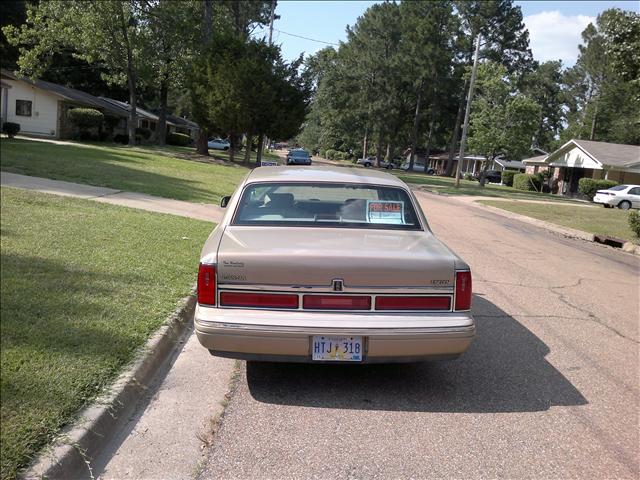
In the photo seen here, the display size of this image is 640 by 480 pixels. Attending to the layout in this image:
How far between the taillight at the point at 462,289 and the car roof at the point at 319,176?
1.49 m

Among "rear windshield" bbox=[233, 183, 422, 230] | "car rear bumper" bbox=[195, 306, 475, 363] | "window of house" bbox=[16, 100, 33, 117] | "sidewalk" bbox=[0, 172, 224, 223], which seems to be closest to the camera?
"car rear bumper" bbox=[195, 306, 475, 363]

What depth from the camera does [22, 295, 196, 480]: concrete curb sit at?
3.02 metres

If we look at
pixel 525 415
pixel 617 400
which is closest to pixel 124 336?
pixel 525 415

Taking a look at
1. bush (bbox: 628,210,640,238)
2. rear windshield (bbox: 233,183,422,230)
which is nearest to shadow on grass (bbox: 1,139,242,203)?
rear windshield (bbox: 233,183,422,230)

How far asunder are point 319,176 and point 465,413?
259 centimetres

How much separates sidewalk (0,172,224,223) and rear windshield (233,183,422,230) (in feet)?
21.3

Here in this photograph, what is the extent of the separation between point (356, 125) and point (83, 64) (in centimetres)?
3596

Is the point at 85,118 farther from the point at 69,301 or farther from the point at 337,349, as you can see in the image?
the point at 337,349

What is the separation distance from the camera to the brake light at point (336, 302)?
164 inches

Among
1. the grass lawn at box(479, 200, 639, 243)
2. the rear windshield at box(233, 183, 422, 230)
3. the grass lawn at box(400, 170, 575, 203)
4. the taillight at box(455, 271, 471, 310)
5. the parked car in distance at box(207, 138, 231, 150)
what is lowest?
the grass lawn at box(400, 170, 575, 203)

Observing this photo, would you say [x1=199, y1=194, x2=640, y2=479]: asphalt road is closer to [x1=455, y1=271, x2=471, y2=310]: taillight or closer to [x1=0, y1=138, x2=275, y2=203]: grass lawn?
[x1=455, y1=271, x2=471, y2=310]: taillight

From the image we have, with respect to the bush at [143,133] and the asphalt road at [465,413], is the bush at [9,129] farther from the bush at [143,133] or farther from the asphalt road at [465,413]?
the asphalt road at [465,413]

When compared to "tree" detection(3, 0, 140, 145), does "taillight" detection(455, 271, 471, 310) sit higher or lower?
lower

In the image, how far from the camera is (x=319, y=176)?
221 inches
